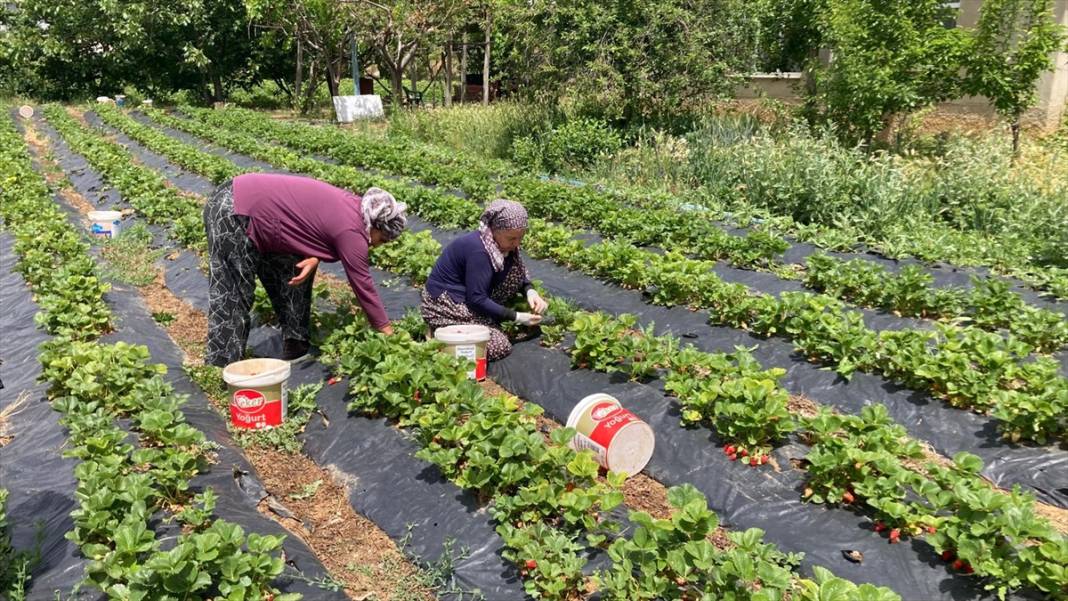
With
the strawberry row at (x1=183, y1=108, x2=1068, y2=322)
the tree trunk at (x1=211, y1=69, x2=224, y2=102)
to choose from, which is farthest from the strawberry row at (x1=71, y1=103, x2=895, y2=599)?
the tree trunk at (x1=211, y1=69, x2=224, y2=102)

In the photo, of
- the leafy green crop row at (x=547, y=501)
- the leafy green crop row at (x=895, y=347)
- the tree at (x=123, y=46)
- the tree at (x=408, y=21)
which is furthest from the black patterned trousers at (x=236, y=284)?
the tree at (x=123, y=46)

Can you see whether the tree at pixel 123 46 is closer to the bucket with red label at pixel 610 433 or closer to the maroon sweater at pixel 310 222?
the maroon sweater at pixel 310 222

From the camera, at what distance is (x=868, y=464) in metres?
3.54

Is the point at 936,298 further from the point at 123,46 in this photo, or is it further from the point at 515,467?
the point at 123,46

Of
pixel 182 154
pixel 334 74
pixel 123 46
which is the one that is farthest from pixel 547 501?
pixel 123 46

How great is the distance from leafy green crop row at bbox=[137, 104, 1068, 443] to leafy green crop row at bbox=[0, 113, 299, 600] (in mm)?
3508

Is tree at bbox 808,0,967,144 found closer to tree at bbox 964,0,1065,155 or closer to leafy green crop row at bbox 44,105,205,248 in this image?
tree at bbox 964,0,1065,155

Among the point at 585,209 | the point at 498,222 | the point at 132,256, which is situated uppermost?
the point at 498,222

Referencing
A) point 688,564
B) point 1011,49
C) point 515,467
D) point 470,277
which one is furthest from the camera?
point 1011,49

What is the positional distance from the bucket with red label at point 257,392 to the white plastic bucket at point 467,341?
93cm

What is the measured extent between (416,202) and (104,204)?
189 inches

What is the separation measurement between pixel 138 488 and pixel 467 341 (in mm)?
2089

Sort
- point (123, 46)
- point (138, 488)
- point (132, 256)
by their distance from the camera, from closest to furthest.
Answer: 1. point (138, 488)
2. point (132, 256)
3. point (123, 46)

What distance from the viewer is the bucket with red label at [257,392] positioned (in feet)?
14.4
